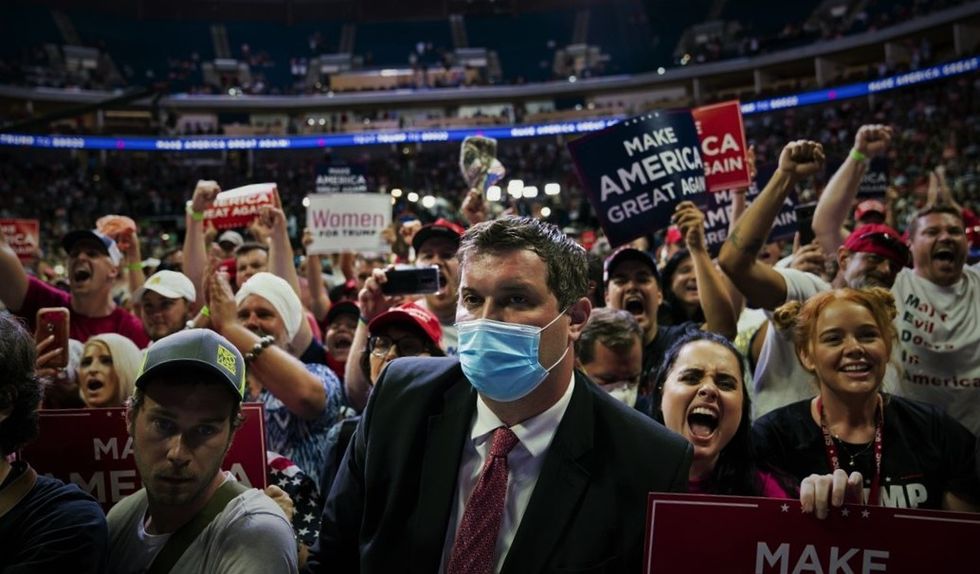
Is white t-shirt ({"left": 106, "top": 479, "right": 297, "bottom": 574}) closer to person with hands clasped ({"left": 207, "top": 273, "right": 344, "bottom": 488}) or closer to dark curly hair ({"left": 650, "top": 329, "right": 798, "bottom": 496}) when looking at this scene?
person with hands clasped ({"left": 207, "top": 273, "right": 344, "bottom": 488})

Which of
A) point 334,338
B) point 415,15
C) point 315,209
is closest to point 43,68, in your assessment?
point 415,15

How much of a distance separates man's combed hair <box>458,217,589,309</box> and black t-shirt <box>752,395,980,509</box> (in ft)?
3.38

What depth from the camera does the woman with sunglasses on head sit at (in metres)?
2.75

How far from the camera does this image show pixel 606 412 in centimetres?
226

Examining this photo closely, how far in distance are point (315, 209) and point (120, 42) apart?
136ft

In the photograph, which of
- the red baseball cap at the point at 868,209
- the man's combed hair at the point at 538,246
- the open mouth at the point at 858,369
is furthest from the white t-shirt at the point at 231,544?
the red baseball cap at the point at 868,209

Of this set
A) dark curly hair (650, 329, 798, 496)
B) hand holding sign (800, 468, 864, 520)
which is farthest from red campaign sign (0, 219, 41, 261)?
hand holding sign (800, 468, 864, 520)

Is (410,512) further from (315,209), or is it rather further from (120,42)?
(120,42)

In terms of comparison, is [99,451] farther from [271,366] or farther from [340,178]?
[340,178]

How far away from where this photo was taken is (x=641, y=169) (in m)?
4.97

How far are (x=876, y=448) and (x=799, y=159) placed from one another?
51.8 inches

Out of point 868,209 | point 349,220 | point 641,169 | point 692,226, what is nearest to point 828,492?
point 692,226

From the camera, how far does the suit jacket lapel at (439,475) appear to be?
2.10m

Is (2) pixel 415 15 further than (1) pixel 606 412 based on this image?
Yes
